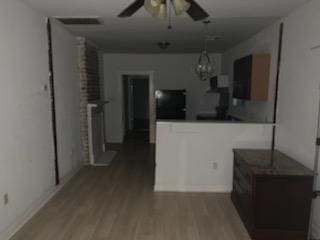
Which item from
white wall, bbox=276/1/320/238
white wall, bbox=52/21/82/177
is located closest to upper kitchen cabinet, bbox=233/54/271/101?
white wall, bbox=276/1/320/238

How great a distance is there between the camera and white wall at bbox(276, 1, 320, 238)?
8.84 feet

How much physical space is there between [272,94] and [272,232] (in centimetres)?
199

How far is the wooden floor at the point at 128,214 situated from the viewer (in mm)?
2783

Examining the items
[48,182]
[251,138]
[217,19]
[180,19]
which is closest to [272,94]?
[251,138]

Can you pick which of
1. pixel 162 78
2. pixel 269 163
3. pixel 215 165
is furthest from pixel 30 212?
pixel 162 78

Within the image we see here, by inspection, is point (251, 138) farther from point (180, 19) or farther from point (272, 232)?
point (180, 19)

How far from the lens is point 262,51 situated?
416 cm

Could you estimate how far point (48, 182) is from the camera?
3672 mm

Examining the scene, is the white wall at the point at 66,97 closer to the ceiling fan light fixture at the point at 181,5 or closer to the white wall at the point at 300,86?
the ceiling fan light fixture at the point at 181,5

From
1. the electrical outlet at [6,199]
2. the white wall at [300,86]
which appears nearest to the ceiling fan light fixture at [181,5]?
the white wall at [300,86]

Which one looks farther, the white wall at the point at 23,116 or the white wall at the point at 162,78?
the white wall at the point at 162,78

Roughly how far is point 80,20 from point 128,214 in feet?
9.19

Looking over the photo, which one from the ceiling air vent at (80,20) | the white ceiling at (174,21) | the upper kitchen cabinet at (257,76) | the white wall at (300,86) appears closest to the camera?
the white wall at (300,86)

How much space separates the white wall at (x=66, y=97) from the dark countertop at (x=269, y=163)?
110 inches
